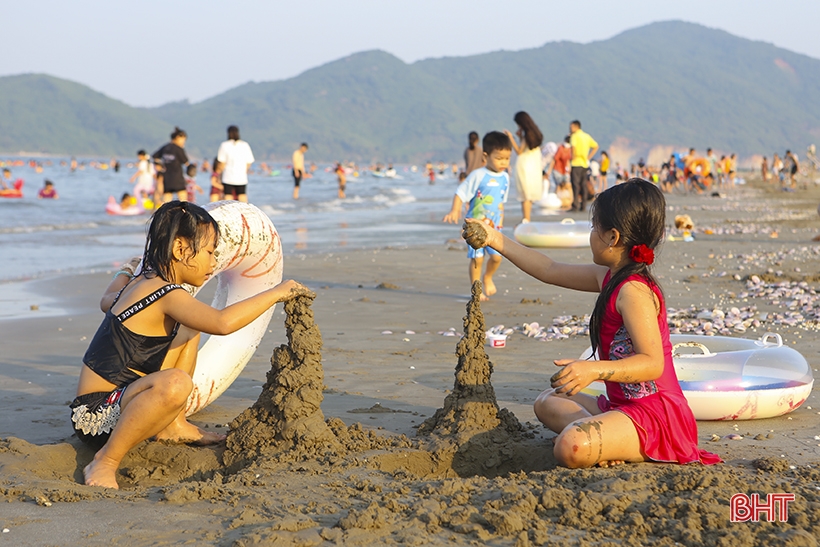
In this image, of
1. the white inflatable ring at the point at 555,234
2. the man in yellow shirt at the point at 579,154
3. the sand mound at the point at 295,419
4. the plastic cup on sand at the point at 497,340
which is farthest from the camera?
the man in yellow shirt at the point at 579,154

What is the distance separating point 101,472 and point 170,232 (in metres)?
1.14

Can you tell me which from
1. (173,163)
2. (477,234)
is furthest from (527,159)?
(477,234)

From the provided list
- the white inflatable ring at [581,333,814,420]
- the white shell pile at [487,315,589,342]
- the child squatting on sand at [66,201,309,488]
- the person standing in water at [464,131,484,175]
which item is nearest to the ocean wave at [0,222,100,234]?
the person standing in water at [464,131,484,175]

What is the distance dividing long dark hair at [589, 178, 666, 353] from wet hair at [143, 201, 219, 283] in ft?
6.22

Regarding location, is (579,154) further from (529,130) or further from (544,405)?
(544,405)

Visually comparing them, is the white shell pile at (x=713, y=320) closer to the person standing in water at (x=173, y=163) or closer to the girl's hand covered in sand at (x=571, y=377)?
the girl's hand covered in sand at (x=571, y=377)

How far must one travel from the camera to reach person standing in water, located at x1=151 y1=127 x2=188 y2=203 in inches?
639

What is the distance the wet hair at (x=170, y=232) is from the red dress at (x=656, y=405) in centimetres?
198

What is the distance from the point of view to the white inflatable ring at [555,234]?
12.7 metres

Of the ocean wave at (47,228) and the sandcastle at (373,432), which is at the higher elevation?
the ocean wave at (47,228)

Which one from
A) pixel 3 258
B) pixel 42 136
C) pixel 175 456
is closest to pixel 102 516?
pixel 175 456

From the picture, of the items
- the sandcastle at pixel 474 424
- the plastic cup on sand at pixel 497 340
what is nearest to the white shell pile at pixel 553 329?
the plastic cup on sand at pixel 497 340

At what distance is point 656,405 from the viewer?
3.65m

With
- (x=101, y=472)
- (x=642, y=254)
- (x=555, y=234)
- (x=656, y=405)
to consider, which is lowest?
(x=101, y=472)
